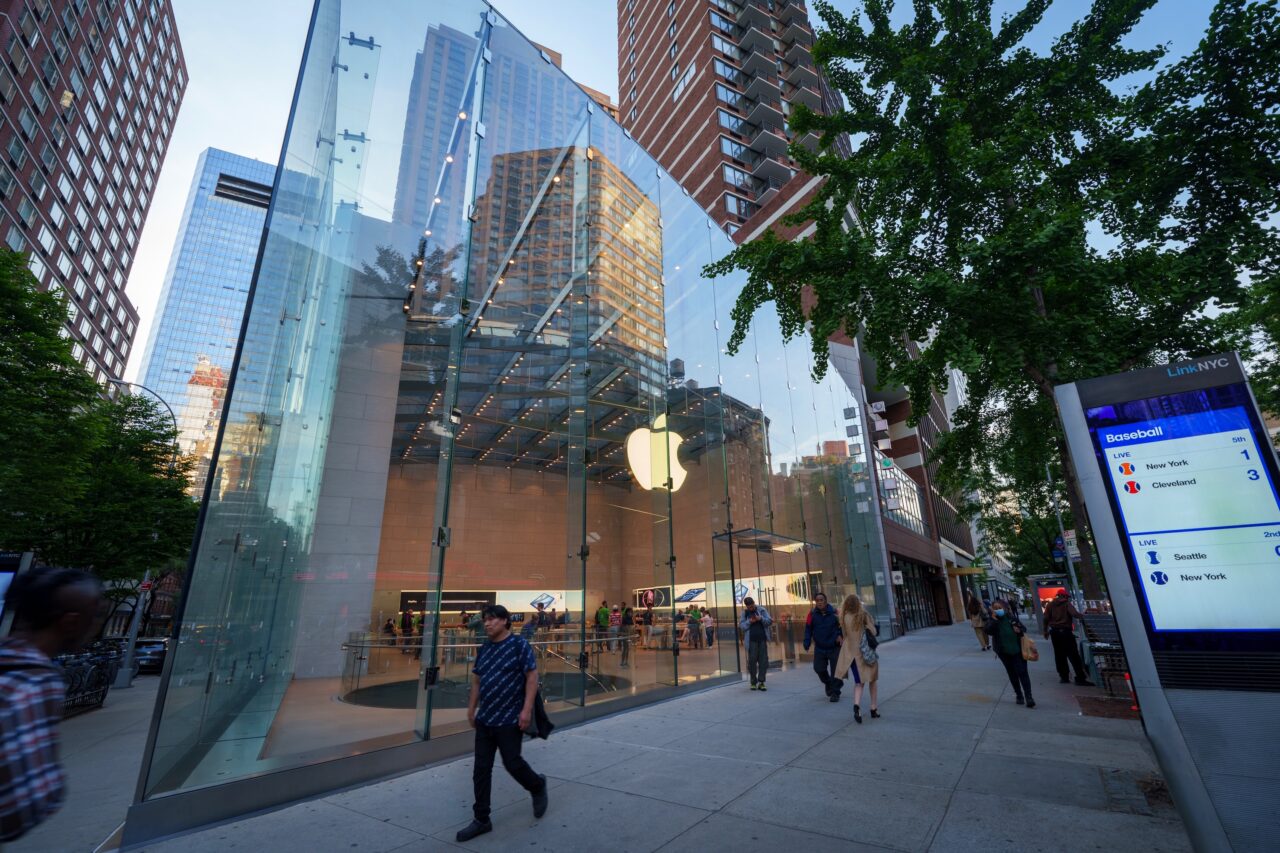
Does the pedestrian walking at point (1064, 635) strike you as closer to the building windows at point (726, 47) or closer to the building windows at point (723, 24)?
the building windows at point (726, 47)

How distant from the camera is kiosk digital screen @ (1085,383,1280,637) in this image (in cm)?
318

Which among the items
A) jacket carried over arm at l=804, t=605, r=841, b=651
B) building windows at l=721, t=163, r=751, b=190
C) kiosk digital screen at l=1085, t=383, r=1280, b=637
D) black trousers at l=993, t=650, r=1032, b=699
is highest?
building windows at l=721, t=163, r=751, b=190

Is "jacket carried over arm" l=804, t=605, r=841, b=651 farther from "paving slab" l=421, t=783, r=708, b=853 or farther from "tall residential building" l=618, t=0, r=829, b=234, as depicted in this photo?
"tall residential building" l=618, t=0, r=829, b=234

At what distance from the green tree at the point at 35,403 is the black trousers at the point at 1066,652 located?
2260 cm

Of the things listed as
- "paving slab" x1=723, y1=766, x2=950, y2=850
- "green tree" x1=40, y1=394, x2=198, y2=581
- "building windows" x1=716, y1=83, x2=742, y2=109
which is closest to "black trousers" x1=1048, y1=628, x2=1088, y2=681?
"paving slab" x1=723, y1=766, x2=950, y2=850

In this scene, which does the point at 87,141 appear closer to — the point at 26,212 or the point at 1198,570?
the point at 26,212

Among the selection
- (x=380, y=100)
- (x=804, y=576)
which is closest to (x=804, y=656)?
(x=804, y=576)

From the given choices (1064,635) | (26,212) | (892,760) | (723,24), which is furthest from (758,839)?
(723,24)

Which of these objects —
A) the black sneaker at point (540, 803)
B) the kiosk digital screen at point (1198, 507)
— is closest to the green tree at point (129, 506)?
the black sneaker at point (540, 803)

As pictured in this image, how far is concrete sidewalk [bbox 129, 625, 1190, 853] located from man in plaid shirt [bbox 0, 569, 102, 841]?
2937 mm

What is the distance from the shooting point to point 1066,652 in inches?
437

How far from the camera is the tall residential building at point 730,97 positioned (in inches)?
1918

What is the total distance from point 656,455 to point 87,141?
6584 cm

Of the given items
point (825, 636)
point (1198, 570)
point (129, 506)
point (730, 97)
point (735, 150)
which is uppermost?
point (730, 97)
